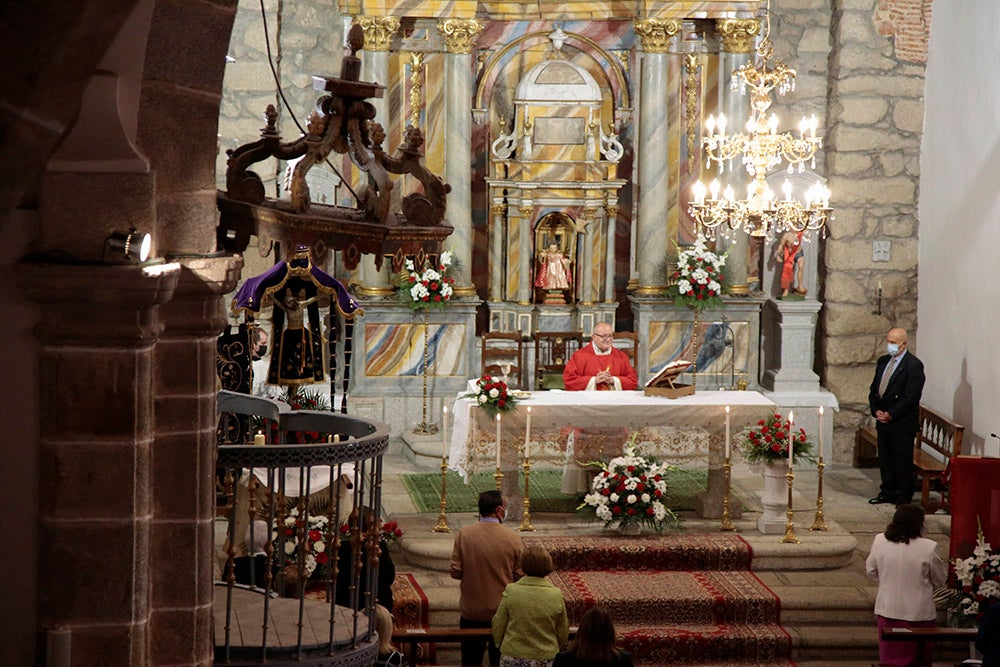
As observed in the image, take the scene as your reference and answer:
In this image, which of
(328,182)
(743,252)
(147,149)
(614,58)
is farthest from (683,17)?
(147,149)

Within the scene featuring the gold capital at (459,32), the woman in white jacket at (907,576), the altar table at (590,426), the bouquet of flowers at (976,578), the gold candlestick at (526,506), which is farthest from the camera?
the gold capital at (459,32)

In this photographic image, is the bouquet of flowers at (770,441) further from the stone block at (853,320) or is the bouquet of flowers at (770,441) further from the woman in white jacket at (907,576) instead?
the stone block at (853,320)

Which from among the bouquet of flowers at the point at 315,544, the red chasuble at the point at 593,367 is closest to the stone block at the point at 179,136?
the bouquet of flowers at the point at 315,544

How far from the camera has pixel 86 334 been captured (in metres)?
4.80

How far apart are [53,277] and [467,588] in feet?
17.0

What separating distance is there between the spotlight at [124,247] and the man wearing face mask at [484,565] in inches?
189

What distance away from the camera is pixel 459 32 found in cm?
1505

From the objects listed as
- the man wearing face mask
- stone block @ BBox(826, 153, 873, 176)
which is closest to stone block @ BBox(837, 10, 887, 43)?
stone block @ BBox(826, 153, 873, 176)

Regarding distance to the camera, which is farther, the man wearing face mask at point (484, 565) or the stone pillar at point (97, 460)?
the man wearing face mask at point (484, 565)

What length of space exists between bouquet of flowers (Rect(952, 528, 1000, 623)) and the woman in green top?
3541 mm

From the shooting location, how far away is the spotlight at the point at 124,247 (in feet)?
15.8

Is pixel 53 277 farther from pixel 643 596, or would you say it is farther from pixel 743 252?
pixel 743 252

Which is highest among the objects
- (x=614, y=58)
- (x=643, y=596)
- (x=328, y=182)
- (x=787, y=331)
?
(x=614, y=58)

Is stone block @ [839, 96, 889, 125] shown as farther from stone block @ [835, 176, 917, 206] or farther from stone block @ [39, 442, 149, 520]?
stone block @ [39, 442, 149, 520]
